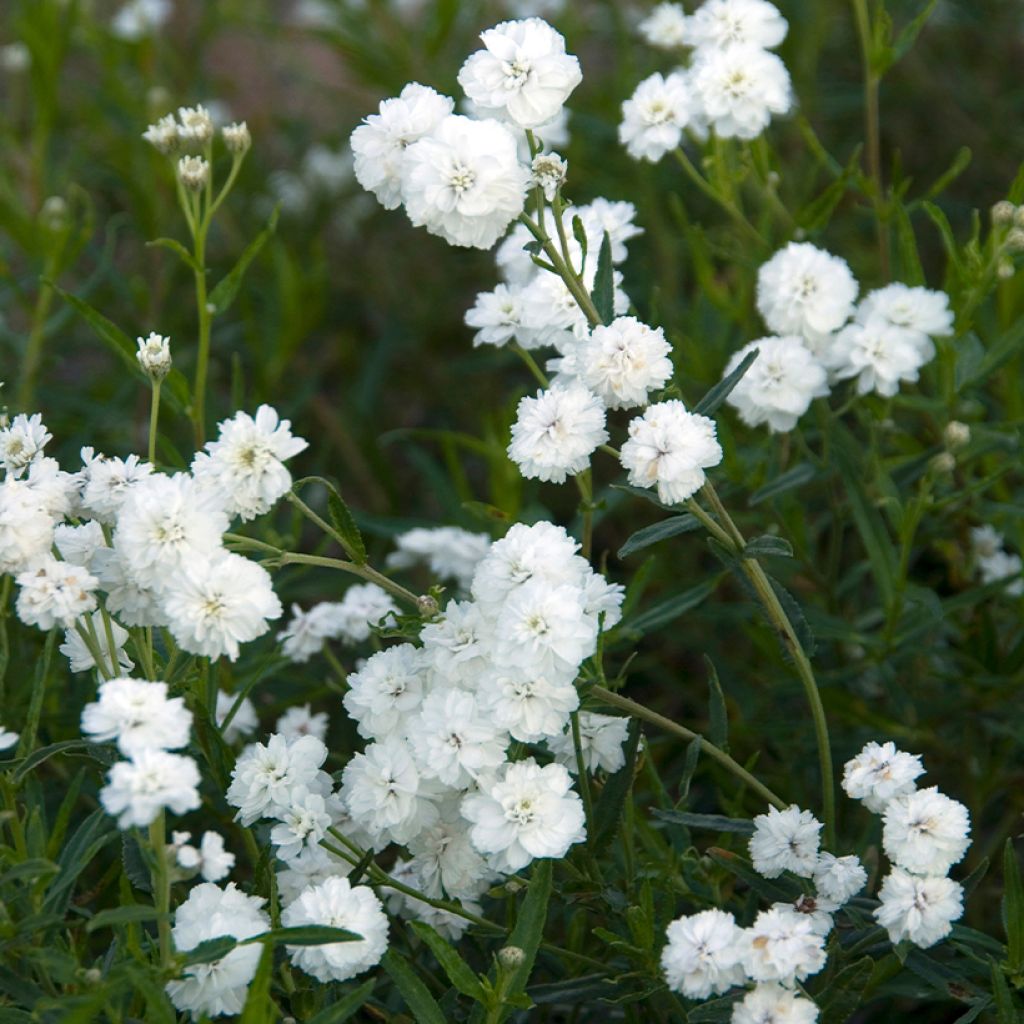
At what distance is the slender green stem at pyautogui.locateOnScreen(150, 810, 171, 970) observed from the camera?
1365 millimetres

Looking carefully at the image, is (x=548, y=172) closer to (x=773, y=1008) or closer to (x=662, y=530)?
(x=662, y=530)

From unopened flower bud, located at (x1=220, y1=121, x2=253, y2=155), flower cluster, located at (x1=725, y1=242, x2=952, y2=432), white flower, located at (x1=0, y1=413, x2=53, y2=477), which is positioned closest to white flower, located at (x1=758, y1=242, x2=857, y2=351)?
flower cluster, located at (x1=725, y1=242, x2=952, y2=432)

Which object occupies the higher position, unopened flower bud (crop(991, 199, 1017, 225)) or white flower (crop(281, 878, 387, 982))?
unopened flower bud (crop(991, 199, 1017, 225))

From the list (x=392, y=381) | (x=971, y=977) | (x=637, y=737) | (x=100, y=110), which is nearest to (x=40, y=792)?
(x=637, y=737)

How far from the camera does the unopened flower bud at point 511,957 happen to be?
1.43m

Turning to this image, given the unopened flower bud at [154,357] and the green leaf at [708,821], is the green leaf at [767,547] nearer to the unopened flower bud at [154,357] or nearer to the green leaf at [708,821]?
the green leaf at [708,821]

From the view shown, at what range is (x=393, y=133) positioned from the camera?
5.33ft

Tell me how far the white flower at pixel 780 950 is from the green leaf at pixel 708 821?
193mm

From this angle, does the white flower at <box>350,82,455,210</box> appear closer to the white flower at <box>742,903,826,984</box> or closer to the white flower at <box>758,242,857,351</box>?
the white flower at <box>758,242,857,351</box>

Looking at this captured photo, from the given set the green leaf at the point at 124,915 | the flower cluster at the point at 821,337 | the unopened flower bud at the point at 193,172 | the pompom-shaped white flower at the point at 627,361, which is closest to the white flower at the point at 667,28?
the flower cluster at the point at 821,337

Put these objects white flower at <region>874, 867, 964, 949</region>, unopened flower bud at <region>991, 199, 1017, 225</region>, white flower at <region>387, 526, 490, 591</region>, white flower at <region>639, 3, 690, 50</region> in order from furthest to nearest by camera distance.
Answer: white flower at <region>639, 3, 690, 50</region>, white flower at <region>387, 526, 490, 591</region>, unopened flower bud at <region>991, 199, 1017, 225</region>, white flower at <region>874, 867, 964, 949</region>

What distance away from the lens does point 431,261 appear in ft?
12.9

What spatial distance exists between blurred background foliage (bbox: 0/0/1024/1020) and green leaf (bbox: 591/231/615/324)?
20 centimetres

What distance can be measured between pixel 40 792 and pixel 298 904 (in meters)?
0.45
